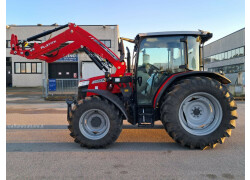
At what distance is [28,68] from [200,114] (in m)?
27.6

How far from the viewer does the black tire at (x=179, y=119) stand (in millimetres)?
3922

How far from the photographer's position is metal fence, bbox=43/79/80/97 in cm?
1403

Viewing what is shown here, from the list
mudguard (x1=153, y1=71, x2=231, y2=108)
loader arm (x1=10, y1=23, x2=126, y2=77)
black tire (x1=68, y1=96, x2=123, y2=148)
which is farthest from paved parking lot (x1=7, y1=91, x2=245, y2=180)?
loader arm (x1=10, y1=23, x2=126, y2=77)

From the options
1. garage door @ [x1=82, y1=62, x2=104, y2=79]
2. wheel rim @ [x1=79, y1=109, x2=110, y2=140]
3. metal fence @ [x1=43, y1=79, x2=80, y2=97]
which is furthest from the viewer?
garage door @ [x1=82, y1=62, x2=104, y2=79]

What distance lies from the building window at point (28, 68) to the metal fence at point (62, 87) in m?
14.5

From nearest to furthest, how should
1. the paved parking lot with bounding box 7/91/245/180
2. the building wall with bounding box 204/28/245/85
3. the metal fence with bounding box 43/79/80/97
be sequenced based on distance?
the paved parking lot with bounding box 7/91/245/180
the metal fence with bounding box 43/79/80/97
the building wall with bounding box 204/28/245/85

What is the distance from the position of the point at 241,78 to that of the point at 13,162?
677 inches

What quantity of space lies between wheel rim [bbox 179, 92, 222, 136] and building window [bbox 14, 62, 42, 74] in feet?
86.7

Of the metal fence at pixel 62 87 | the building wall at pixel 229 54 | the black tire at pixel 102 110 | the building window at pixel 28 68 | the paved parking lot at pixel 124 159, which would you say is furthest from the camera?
the building wall at pixel 229 54

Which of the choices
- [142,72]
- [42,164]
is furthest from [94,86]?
[42,164]

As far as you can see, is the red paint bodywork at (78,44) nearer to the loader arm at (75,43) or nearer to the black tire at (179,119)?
the loader arm at (75,43)

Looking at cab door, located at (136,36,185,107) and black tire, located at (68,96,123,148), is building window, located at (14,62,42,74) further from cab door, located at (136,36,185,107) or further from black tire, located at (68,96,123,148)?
cab door, located at (136,36,185,107)

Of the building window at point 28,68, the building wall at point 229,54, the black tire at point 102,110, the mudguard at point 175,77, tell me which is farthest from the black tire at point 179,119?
the building window at point 28,68

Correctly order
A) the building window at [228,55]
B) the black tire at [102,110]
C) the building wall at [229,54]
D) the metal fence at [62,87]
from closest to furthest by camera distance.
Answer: the black tire at [102,110], the metal fence at [62,87], the building wall at [229,54], the building window at [228,55]
